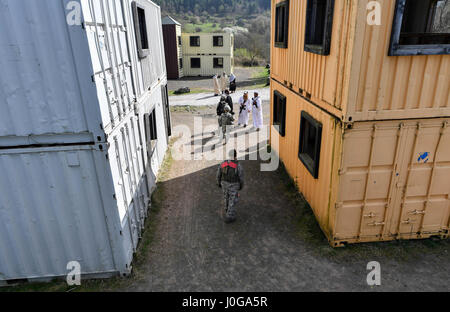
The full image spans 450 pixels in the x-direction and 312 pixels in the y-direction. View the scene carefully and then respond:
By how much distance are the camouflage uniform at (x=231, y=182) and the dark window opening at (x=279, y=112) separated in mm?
2900

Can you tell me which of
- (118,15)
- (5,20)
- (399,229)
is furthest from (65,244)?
(399,229)

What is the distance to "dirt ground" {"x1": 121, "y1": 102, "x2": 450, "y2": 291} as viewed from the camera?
5035 millimetres

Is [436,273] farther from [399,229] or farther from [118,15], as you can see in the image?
[118,15]

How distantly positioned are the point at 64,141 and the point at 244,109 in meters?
9.80

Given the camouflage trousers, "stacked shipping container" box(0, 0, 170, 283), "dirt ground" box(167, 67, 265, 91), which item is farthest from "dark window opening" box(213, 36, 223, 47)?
the camouflage trousers

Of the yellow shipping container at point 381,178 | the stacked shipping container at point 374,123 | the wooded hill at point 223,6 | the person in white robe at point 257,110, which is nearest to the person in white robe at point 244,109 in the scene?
the person in white robe at point 257,110

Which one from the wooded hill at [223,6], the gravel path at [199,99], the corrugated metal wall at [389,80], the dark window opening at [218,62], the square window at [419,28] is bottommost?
the gravel path at [199,99]

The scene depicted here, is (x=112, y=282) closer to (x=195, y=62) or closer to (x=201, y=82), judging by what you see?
(x=201, y=82)

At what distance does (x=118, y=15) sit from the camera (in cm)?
548

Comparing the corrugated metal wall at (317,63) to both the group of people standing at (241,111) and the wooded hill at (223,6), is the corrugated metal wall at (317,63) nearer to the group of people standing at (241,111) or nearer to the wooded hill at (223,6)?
the group of people standing at (241,111)

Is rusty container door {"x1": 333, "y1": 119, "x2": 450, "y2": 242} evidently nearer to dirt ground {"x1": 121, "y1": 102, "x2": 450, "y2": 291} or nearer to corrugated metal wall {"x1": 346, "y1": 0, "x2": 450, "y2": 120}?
corrugated metal wall {"x1": 346, "y1": 0, "x2": 450, "y2": 120}

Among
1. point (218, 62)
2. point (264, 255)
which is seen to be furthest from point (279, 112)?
point (218, 62)

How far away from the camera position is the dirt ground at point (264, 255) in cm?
504

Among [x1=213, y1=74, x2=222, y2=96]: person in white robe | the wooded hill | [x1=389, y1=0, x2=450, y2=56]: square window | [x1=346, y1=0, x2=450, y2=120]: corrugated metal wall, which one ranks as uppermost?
the wooded hill
